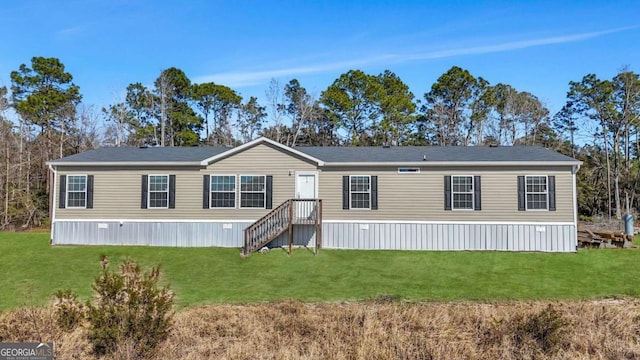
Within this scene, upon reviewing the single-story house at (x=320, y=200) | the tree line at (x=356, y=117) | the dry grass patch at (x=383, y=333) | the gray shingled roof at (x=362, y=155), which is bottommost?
the dry grass patch at (x=383, y=333)

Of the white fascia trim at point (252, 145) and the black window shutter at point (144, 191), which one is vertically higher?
the white fascia trim at point (252, 145)

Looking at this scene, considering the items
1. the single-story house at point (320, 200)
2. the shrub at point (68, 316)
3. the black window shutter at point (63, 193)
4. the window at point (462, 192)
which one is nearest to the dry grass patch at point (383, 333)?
the shrub at point (68, 316)

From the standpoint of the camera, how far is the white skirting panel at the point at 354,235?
47.3 ft

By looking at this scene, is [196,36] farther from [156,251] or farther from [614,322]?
[614,322]

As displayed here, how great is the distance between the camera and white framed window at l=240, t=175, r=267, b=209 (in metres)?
15.2

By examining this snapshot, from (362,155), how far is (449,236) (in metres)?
4.69

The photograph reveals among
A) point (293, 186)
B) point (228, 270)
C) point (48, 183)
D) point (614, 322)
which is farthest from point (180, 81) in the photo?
point (614, 322)

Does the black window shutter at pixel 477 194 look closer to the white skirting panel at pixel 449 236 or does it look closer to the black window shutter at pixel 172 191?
the white skirting panel at pixel 449 236

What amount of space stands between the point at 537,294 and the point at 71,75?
36.2 m

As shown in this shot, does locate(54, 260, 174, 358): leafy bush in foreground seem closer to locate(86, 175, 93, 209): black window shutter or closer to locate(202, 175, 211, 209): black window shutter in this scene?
locate(202, 175, 211, 209): black window shutter

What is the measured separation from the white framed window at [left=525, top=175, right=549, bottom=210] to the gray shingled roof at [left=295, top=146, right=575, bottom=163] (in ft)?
2.44

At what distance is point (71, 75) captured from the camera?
32.2m

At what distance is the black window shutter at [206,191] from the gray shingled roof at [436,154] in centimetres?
430

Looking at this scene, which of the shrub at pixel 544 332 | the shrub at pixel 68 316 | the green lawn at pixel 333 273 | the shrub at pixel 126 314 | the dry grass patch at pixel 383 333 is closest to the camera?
the shrub at pixel 126 314
